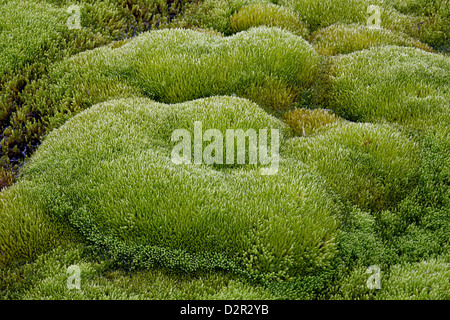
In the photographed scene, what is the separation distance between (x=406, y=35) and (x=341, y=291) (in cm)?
881

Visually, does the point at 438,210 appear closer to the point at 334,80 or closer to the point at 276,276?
the point at 276,276

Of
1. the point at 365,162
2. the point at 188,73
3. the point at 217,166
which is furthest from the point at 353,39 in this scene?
the point at 217,166

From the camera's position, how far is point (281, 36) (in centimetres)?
1018

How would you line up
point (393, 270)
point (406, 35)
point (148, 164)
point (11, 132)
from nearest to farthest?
1. point (393, 270)
2. point (148, 164)
3. point (11, 132)
4. point (406, 35)

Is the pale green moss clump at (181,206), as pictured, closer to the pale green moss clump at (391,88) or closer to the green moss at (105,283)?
the green moss at (105,283)

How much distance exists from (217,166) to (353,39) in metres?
6.21

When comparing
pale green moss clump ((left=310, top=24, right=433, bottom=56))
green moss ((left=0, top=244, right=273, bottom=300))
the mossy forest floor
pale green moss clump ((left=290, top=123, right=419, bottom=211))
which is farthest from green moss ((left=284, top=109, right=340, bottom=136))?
green moss ((left=0, top=244, right=273, bottom=300))

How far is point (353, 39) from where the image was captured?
1124 cm

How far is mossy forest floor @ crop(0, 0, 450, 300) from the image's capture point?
19.8ft

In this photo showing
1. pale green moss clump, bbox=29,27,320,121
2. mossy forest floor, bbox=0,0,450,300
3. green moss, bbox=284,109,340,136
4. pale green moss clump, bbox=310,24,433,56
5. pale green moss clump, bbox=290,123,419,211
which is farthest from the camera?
pale green moss clump, bbox=310,24,433,56

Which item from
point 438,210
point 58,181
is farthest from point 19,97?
point 438,210

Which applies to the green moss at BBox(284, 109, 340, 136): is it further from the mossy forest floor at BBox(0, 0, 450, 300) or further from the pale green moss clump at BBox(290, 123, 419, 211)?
the pale green moss clump at BBox(290, 123, 419, 211)

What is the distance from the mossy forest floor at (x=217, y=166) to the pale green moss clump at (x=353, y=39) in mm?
56

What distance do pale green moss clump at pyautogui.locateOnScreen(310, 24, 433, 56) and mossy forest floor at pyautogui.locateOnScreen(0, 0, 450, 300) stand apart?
0.06 meters
